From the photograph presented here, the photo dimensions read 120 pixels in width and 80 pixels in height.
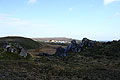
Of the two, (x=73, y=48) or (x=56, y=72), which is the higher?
(x=73, y=48)

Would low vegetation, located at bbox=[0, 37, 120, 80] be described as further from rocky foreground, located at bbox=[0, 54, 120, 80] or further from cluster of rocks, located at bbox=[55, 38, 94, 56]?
cluster of rocks, located at bbox=[55, 38, 94, 56]

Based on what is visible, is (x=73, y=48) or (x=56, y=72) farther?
(x=73, y=48)

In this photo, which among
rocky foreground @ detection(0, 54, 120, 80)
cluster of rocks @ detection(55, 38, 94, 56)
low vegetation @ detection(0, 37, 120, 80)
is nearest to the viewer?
rocky foreground @ detection(0, 54, 120, 80)

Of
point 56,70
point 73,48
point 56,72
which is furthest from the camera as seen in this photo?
point 73,48

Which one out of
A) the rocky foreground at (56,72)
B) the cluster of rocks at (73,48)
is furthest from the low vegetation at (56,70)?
the cluster of rocks at (73,48)

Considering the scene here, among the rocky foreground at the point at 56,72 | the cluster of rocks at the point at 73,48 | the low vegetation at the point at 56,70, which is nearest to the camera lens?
the rocky foreground at the point at 56,72

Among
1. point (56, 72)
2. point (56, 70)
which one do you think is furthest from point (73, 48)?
point (56, 72)

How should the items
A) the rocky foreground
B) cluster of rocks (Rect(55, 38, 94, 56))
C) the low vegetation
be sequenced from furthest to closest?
cluster of rocks (Rect(55, 38, 94, 56)) < the low vegetation < the rocky foreground

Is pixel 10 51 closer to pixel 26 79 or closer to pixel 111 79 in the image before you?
pixel 26 79

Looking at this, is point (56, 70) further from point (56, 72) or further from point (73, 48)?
point (73, 48)

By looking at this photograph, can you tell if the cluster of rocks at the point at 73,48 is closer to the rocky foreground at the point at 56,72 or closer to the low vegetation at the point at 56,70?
the low vegetation at the point at 56,70

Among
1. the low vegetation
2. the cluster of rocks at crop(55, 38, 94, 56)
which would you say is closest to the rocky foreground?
the low vegetation

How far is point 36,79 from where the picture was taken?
1490cm

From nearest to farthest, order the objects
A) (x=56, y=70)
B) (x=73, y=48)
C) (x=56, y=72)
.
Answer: (x=56, y=72), (x=56, y=70), (x=73, y=48)
